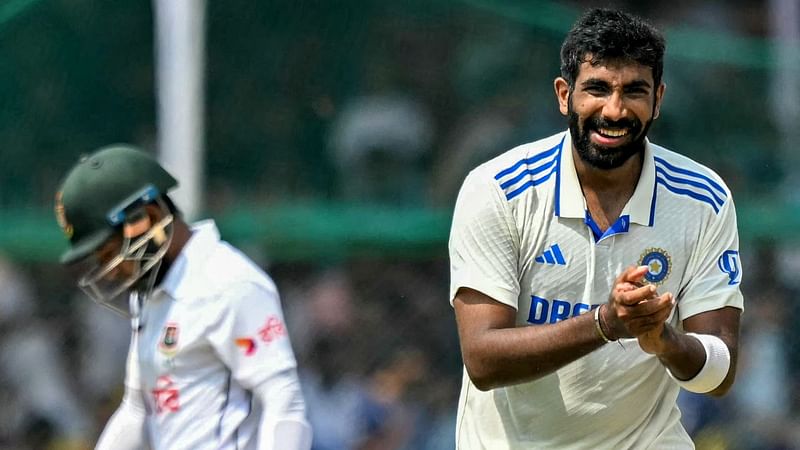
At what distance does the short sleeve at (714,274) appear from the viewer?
4359 mm

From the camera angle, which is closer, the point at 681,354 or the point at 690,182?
the point at 681,354

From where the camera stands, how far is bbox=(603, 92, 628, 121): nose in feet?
13.7

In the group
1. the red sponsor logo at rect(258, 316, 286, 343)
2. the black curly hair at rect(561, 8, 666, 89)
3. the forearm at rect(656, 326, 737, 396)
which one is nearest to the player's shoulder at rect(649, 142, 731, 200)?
the black curly hair at rect(561, 8, 666, 89)

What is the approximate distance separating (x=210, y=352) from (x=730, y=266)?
160 centimetres

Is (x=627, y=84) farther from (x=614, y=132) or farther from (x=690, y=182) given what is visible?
(x=690, y=182)

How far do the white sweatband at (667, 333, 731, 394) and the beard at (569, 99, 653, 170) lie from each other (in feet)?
1.77

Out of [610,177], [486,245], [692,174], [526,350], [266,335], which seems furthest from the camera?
[266,335]

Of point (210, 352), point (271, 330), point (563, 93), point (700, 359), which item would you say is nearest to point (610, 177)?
point (563, 93)

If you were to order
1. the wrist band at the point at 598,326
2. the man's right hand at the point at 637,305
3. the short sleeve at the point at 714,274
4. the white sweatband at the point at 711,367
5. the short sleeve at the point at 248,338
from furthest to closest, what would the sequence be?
the short sleeve at the point at 248,338
the short sleeve at the point at 714,274
the white sweatband at the point at 711,367
the wrist band at the point at 598,326
the man's right hand at the point at 637,305

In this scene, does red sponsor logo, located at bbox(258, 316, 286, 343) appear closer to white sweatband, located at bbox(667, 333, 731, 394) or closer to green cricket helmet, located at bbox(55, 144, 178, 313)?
green cricket helmet, located at bbox(55, 144, 178, 313)

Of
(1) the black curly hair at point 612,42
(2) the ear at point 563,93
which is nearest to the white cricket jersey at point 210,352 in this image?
(2) the ear at point 563,93

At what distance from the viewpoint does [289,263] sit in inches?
298

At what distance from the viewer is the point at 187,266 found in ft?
15.6

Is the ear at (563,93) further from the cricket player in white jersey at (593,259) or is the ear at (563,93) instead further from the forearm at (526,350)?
the forearm at (526,350)
